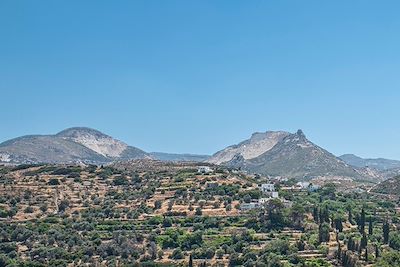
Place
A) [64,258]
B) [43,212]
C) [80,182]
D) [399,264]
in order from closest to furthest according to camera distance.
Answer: [399,264] → [64,258] → [43,212] → [80,182]

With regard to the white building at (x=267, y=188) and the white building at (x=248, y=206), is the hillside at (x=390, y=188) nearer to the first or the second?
the white building at (x=267, y=188)

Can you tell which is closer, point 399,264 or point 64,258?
point 399,264

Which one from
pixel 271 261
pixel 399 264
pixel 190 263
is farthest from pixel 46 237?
pixel 399 264

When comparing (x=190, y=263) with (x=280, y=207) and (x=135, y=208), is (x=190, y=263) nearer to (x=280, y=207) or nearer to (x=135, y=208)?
(x=280, y=207)

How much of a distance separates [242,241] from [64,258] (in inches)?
834

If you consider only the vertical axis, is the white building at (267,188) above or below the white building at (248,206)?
above

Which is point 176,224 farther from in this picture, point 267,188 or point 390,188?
point 390,188

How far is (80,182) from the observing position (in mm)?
106750

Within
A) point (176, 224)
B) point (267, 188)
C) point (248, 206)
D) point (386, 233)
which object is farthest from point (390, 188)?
point (176, 224)

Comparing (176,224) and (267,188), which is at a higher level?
(267,188)

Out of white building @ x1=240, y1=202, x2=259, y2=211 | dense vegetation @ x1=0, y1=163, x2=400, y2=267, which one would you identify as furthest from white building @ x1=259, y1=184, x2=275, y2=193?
white building @ x1=240, y1=202, x2=259, y2=211

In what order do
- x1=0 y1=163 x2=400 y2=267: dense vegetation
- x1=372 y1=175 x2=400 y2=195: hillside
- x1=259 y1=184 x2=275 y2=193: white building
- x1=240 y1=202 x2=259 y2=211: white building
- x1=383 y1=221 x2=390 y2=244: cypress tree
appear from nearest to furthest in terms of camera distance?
x1=0 y1=163 x2=400 y2=267: dense vegetation → x1=383 y1=221 x2=390 y2=244: cypress tree → x1=240 y1=202 x2=259 y2=211: white building → x1=259 y1=184 x2=275 y2=193: white building → x1=372 y1=175 x2=400 y2=195: hillside

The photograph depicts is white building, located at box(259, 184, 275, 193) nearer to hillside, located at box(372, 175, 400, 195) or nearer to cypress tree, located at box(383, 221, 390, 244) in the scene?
cypress tree, located at box(383, 221, 390, 244)

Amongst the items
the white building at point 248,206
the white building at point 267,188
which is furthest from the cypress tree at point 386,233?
the white building at point 267,188
